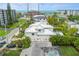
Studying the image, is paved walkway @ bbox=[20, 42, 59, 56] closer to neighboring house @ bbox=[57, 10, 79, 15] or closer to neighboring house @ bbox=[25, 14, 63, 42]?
neighboring house @ bbox=[25, 14, 63, 42]

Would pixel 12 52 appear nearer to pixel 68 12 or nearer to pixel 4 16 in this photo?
pixel 4 16

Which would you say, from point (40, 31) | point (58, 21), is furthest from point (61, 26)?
point (40, 31)

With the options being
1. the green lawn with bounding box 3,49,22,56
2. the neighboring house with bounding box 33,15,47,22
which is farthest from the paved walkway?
the neighboring house with bounding box 33,15,47,22

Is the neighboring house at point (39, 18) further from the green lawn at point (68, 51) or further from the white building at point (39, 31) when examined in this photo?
the green lawn at point (68, 51)

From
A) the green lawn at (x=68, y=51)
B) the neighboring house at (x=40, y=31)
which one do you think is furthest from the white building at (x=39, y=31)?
the green lawn at (x=68, y=51)

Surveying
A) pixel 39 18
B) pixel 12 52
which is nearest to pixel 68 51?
pixel 39 18

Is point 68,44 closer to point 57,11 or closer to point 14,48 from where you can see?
point 57,11
